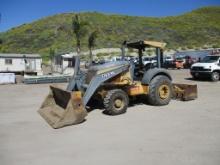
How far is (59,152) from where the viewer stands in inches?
276

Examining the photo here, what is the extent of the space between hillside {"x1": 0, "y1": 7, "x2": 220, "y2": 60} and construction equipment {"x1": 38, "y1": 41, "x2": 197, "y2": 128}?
51143 millimetres

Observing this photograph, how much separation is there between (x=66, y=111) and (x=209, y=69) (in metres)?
14.4

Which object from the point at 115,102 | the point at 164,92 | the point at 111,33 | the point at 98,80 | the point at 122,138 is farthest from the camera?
the point at 111,33

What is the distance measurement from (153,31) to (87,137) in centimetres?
7260

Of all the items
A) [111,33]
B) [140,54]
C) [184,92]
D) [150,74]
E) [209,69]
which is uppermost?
[111,33]

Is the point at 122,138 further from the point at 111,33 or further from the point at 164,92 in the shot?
the point at 111,33

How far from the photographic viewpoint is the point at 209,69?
20.9 metres

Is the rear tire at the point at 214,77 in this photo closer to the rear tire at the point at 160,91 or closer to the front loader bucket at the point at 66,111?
the rear tire at the point at 160,91

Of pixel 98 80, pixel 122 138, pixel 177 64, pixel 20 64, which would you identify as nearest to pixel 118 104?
pixel 98 80

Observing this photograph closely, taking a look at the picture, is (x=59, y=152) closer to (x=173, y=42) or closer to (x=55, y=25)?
(x=173, y=42)

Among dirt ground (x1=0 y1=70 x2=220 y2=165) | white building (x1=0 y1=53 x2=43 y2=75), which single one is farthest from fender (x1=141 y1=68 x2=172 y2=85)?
white building (x1=0 y1=53 x2=43 y2=75)

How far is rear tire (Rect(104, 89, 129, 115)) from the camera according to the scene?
34.0ft

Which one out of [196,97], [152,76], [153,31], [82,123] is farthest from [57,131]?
[153,31]

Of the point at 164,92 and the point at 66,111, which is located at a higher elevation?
the point at 164,92
